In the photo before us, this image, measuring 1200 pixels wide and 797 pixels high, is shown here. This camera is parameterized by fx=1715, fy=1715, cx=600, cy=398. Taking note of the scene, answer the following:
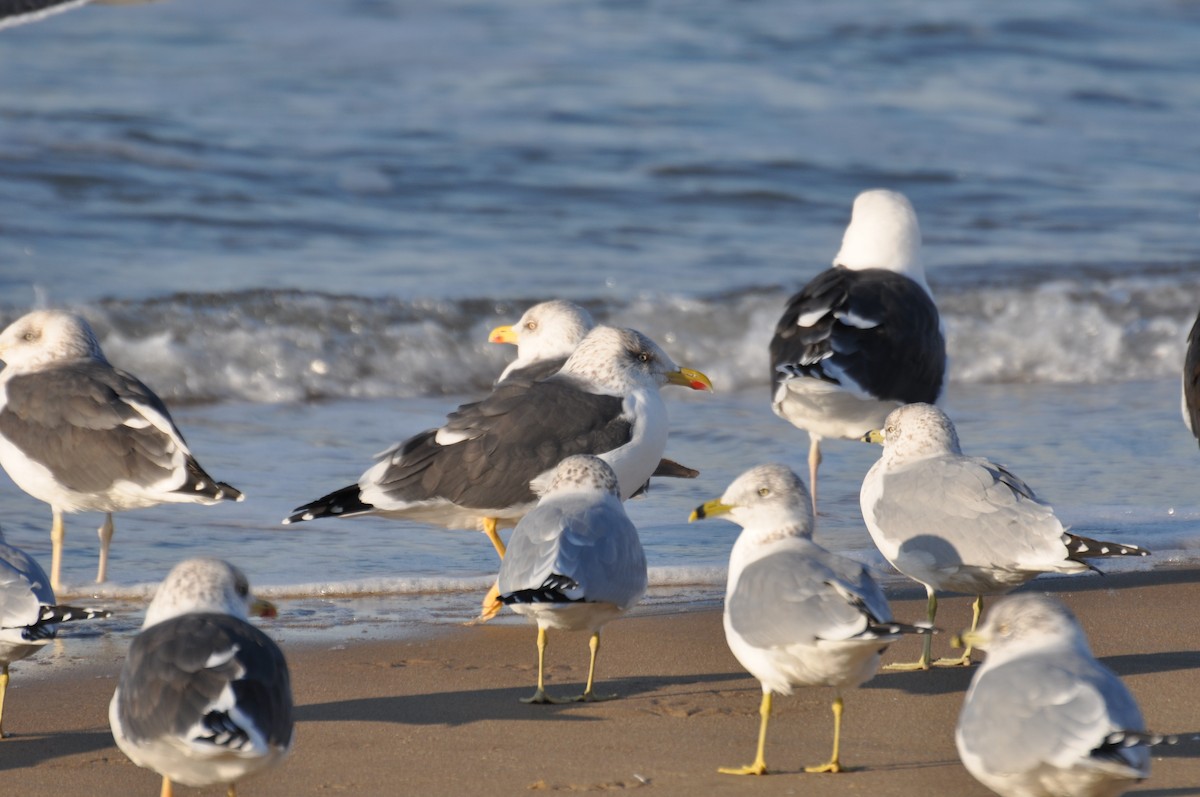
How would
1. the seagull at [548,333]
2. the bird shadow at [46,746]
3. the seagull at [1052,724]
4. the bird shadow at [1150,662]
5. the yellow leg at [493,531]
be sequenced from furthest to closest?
the seagull at [548,333], the yellow leg at [493,531], the bird shadow at [1150,662], the bird shadow at [46,746], the seagull at [1052,724]

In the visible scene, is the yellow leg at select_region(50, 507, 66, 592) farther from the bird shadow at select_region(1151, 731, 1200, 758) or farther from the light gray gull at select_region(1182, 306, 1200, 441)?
the light gray gull at select_region(1182, 306, 1200, 441)

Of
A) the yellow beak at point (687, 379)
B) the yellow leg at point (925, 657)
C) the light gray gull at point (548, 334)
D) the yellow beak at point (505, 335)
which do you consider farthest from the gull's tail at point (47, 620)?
the yellow beak at point (505, 335)

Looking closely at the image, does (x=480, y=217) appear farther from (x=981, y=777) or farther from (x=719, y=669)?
(x=981, y=777)

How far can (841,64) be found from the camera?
19.2 meters

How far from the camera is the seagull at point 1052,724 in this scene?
3441mm

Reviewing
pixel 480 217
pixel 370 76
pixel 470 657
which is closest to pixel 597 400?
pixel 470 657

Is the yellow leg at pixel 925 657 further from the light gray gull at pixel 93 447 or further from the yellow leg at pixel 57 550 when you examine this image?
the yellow leg at pixel 57 550

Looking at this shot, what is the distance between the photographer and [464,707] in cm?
495

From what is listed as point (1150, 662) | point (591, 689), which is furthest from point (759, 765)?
point (1150, 662)

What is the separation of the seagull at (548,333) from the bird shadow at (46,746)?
2928 mm

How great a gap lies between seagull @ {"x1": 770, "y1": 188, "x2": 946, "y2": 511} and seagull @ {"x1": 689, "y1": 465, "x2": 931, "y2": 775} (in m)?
2.66

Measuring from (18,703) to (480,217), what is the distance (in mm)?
9403

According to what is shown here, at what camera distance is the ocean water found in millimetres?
7613

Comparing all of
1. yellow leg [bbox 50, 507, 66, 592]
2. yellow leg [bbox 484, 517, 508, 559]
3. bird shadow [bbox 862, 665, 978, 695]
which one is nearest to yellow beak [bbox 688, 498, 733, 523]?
bird shadow [bbox 862, 665, 978, 695]
